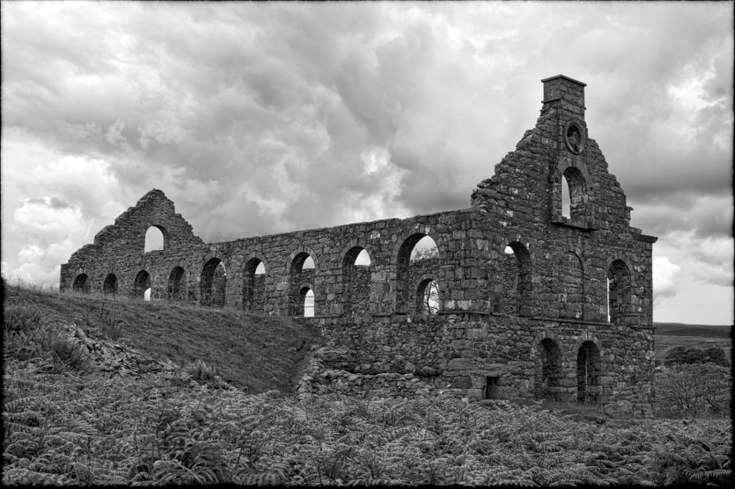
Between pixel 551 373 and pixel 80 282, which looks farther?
pixel 80 282

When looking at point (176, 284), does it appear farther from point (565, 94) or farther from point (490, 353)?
point (565, 94)

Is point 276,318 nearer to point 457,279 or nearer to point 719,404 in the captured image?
point 457,279

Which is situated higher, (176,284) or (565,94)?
(565,94)

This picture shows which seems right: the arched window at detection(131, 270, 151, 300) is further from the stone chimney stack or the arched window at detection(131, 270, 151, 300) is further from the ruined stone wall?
the stone chimney stack

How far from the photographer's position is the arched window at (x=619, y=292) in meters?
25.3

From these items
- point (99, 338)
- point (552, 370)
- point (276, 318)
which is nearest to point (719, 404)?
point (552, 370)

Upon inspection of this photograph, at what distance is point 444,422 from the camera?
47.5 feet

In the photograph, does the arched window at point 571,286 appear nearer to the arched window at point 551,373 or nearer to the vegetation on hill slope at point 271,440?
the arched window at point 551,373

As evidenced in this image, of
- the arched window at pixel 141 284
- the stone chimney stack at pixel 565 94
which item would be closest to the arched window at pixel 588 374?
the stone chimney stack at pixel 565 94

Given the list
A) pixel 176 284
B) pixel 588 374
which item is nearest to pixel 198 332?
pixel 176 284

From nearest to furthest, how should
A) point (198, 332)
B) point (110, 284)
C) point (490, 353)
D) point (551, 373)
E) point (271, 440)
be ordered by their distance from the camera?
1. point (271, 440)
2. point (490, 353)
3. point (198, 332)
4. point (551, 373)
5. point (110, 284)

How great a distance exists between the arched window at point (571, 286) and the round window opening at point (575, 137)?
11.4 ft

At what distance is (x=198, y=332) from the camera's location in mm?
20984

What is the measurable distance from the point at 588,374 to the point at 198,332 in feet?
40.8
